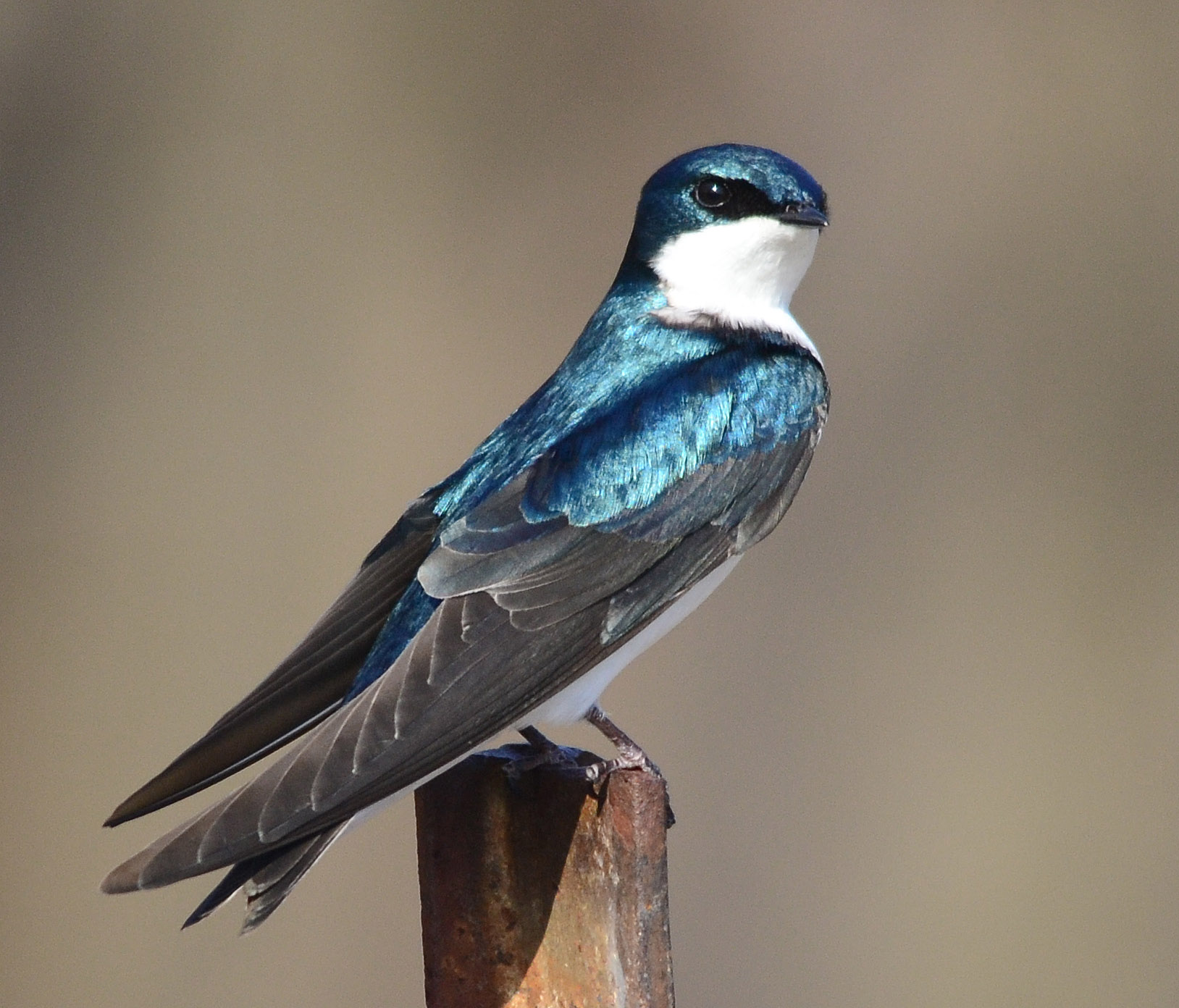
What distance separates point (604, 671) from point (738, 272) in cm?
53

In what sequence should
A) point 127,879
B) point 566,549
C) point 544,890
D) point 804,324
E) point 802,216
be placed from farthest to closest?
point 804,324
point 802,216
point 566,549
point 544,890
point 127,879

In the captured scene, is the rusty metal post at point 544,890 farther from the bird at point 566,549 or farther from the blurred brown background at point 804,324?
the blurred brown background at point 804,324

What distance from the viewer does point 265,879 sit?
125 cm

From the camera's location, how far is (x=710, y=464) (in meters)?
1.68

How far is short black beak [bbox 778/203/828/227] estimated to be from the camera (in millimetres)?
1822

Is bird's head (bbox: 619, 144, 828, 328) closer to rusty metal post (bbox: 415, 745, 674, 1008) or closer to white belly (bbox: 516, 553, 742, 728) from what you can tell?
white belly (bbox: 516, 553, 742, 728)

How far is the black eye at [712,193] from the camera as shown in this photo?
188cm

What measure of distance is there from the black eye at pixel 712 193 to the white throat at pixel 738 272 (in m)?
0.03

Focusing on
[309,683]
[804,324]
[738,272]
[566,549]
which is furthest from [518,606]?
[804,324]

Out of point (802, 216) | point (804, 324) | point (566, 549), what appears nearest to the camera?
point (566, 549)

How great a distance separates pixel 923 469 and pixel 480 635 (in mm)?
1997

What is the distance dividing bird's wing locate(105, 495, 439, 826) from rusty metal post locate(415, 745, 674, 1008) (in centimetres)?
17

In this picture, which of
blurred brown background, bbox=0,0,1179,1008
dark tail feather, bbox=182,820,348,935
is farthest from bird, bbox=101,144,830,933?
blurred brown background, bbox=0,0,1179,1008

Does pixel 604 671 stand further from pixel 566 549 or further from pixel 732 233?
pixel 732 233
